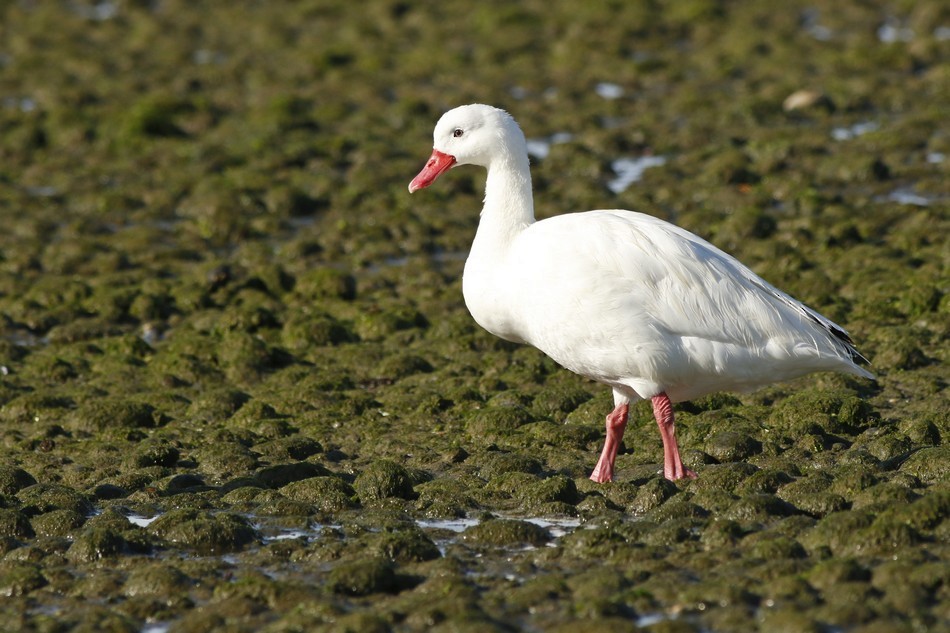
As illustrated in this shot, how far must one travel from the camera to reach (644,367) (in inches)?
356

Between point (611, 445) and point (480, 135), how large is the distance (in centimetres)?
241

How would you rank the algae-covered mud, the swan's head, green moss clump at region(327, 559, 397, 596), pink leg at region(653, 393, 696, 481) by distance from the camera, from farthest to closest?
the swan's head → pink leg at region(653, 393, 696, 481) → the algae-covered mud → green moss clump at region(327, 559, 397, 596)

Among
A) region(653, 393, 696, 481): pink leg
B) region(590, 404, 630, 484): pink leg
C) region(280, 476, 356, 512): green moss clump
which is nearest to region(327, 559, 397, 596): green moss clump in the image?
region(280, 476, 356, 512): green moss clump

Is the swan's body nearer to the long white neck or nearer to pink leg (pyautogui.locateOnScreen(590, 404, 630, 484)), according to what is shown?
pink leg (pyautogui.locateOnScreen(590, 404, 630, 484))

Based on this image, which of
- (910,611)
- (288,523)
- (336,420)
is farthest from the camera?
(336,420)

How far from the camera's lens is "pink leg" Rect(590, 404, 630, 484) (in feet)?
30.6

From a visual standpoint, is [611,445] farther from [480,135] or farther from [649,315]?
[480,135]

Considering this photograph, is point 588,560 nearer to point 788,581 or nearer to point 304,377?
point 788,581

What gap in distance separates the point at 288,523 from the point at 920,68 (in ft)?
45.3

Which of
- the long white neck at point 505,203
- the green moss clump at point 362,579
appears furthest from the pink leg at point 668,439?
the green moss clump at point 362,579

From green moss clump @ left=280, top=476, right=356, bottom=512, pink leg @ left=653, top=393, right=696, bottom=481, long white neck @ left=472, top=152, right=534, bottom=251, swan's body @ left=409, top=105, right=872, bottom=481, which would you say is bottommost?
green moss clump @ left=280, top=476, right=356, bottom=512

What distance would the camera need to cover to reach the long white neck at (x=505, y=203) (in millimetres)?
9758

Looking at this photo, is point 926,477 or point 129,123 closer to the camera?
point 926,477

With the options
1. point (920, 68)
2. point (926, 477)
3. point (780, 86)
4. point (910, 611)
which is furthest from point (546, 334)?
point (920, 68)
